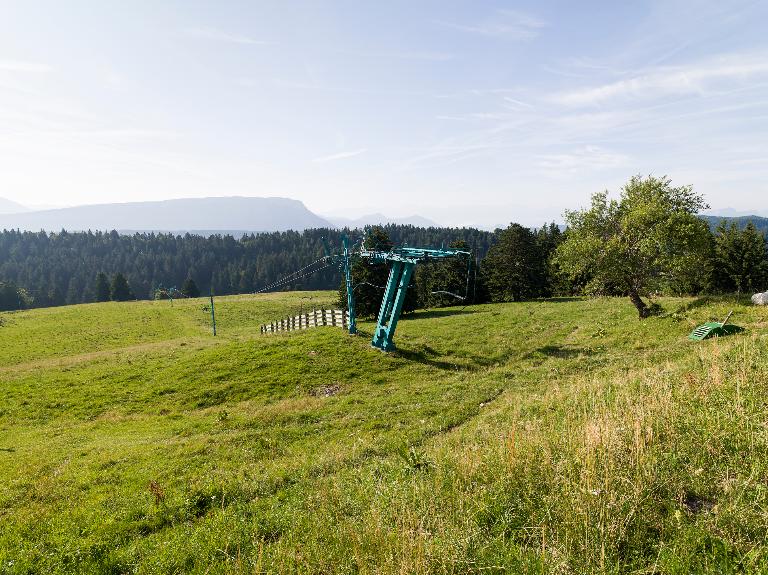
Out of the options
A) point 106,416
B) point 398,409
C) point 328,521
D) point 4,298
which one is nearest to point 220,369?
point 106,416

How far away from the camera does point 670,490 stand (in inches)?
236

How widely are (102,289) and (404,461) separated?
14922 cm

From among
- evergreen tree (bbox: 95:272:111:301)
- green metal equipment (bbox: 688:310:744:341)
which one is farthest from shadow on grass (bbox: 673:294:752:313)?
evergreen tree (bbox: 95:272:111:301)

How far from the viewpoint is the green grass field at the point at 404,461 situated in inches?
218

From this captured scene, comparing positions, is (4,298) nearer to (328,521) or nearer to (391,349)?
(391,349)

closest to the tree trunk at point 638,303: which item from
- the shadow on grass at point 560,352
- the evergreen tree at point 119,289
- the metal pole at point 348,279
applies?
the shadow on grass at point 560,352

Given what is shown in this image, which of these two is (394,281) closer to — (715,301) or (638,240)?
(638,240)

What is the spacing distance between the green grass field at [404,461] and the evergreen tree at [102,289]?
120 metres

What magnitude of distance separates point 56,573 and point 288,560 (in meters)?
5.07

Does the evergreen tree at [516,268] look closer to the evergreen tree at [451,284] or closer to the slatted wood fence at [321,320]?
the evergreen tree at [451,284]

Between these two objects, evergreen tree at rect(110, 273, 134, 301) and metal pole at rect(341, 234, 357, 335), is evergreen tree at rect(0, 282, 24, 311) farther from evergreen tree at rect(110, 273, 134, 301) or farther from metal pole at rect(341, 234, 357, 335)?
metal pole at rect(341, 234, 357, 335)

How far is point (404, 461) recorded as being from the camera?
33.3ft

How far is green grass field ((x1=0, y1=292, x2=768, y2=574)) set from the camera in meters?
5.53

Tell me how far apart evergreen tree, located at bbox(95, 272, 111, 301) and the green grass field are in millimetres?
120096
